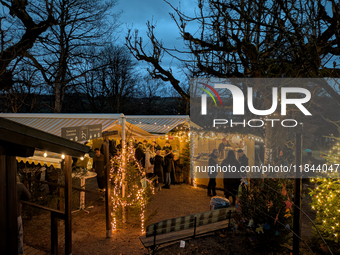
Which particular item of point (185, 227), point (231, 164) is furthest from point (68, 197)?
point (231, 164)

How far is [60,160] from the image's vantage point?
5566 millimetres

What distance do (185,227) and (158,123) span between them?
7658mm

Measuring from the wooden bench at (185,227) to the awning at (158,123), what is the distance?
554 cm

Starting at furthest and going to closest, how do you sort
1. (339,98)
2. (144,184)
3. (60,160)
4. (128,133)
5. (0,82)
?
(0,82), (128,133), (144,184), (60,160), (339,98)

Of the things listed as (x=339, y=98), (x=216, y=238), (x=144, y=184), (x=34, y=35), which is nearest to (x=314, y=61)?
(x=339, y=98)

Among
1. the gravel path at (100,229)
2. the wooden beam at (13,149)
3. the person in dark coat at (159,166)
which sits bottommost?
the gravel path at (100,229)

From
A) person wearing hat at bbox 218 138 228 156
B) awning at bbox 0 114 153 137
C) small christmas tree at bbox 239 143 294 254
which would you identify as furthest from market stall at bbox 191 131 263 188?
small christmas tree at bbox 239 143 294 254

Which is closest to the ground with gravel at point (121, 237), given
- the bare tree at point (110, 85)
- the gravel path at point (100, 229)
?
the gravel path at point (100, 229)

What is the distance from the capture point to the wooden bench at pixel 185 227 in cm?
448

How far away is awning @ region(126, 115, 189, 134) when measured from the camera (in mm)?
10914

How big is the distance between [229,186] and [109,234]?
404 centimetres

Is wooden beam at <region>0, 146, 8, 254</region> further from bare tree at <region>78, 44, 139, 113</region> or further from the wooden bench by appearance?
bare tree at <region>78, 44, 139, 113</region>

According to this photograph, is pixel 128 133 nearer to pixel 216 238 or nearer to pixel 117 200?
pixel 117 200

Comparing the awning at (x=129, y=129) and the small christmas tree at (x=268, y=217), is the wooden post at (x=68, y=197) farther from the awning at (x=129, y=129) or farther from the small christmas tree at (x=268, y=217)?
the awning at (x=129, y=129)
